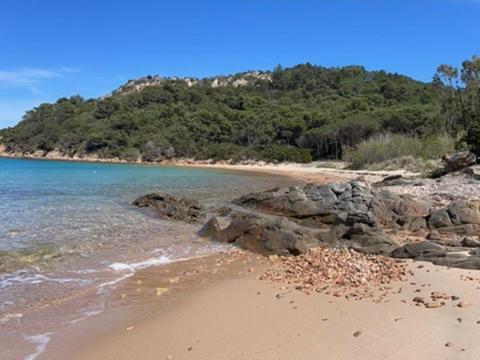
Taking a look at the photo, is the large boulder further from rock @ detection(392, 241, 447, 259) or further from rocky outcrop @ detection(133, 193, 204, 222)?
rocky outcrop @ detection(133, 193, 204, 222)

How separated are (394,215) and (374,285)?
28.4 feet

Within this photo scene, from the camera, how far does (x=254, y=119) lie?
97.4 m

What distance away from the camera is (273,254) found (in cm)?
1161

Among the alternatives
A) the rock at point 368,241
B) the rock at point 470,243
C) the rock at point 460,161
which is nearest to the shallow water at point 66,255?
the rock at point 368,241

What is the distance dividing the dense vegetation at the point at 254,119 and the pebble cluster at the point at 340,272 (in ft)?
164

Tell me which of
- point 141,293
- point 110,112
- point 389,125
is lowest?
point 141,293

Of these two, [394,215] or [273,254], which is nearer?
[273,254]

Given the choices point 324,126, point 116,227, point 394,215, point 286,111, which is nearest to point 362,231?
point 394,215

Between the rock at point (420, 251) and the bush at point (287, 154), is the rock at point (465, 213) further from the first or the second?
the bush at point (287, 154)

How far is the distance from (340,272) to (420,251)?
2485 millimetres

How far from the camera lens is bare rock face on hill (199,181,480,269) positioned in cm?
1078

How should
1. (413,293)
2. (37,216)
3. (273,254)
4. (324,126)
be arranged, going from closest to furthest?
(413,293), (273,254), (37,216), (324,126)

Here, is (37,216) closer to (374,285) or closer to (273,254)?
(273,254)

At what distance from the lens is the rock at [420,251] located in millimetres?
10103
